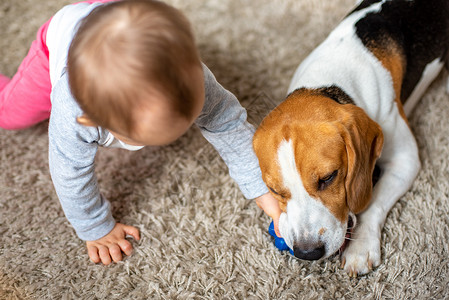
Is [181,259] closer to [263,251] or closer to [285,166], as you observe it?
[263,251]

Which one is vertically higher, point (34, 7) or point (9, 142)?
point (34, 7)

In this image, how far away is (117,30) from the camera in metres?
1.34

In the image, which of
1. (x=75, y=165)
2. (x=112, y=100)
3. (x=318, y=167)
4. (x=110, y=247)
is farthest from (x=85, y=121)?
(x=318, y=167)

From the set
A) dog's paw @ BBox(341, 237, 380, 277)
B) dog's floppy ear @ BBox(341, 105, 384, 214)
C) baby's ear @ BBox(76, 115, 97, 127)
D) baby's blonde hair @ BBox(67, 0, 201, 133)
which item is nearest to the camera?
baby's blonde hair @ BBox(67, 0, 201, 133)

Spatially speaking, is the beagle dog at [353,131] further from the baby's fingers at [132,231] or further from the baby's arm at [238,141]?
the baby's fingers at [132,231]

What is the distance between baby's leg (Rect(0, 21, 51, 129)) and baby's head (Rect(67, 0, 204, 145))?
0.72 meters

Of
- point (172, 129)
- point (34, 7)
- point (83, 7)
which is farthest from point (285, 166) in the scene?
point (34, 7)

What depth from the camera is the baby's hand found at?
1.88m

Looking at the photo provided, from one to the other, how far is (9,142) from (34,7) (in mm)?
1070

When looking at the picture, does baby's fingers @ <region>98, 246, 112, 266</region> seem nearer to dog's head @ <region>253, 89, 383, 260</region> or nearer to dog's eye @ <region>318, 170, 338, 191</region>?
dog's head @ <region>253, 89, 383, 260</region>

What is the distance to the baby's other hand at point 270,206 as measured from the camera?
1898 mm

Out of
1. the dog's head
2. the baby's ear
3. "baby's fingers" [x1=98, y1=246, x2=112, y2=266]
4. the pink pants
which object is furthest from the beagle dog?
the pink pants

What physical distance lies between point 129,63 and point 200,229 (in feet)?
2.89

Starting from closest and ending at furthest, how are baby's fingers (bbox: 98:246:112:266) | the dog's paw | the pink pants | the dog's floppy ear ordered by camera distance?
the dog's floppy ear
the dog's paw
baby's fingers (bbox: 98:246:112:266)
the pink pants
